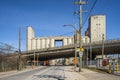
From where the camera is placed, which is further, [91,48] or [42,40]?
[42,40]

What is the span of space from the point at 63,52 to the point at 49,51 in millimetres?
7076

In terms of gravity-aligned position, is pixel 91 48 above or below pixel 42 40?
below

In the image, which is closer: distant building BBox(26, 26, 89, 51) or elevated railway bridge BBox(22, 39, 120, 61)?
elevated railway bridge BBox(22, 39, 120, 61)

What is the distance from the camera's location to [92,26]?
354 feet

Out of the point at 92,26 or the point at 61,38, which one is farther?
the point at 61,38

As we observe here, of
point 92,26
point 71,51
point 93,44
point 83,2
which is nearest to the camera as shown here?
point 83,2

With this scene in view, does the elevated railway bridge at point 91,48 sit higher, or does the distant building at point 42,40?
the distant building at point 42,40

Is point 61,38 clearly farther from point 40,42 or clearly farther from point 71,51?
point 71,51

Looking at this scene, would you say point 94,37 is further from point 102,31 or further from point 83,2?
point 83,2

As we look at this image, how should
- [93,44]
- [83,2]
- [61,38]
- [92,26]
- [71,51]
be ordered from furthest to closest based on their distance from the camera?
1. [61,38]
2. [71,51]
3. [93,44]
4. [92,26]
5. [83,2]

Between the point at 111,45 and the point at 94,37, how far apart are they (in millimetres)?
14903

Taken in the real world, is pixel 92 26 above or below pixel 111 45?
above

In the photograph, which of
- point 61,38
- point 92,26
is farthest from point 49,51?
point 61,38

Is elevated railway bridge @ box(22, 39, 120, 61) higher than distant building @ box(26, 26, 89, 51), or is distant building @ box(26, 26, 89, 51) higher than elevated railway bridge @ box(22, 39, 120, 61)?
distant building @ box(26, 26, 89, 51)
